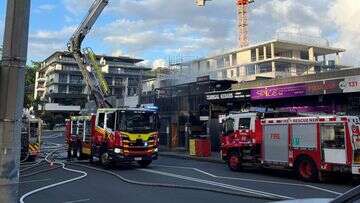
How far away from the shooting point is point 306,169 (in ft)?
65.7

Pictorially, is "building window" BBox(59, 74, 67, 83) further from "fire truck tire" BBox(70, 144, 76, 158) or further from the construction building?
"fire truck tire" BBox(70, 144, 76, 158)

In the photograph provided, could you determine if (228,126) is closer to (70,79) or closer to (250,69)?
(250,69)

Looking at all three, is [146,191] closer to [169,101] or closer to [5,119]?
[5,119]

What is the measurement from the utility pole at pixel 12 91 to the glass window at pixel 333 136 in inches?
608

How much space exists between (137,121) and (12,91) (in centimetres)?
2012

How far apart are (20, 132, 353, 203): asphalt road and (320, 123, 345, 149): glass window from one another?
4.34 feet

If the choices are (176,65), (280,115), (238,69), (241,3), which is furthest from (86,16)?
(241,3)

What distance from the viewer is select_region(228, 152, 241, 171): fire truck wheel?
78.8 feet

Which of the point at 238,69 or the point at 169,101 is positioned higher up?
the point at 238,69

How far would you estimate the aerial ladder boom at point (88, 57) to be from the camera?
2950 cm

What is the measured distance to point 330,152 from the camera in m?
19.0

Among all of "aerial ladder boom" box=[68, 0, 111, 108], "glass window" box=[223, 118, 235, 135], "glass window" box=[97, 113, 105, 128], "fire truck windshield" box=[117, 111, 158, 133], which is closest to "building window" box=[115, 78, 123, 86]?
"aerial ladder boom" box=[68, 0, 111, 108]

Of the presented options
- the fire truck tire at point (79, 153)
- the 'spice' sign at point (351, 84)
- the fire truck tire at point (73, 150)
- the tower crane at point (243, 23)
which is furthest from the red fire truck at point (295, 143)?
the tower crane at point (243, 23)

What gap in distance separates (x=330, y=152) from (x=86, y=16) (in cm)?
1669
